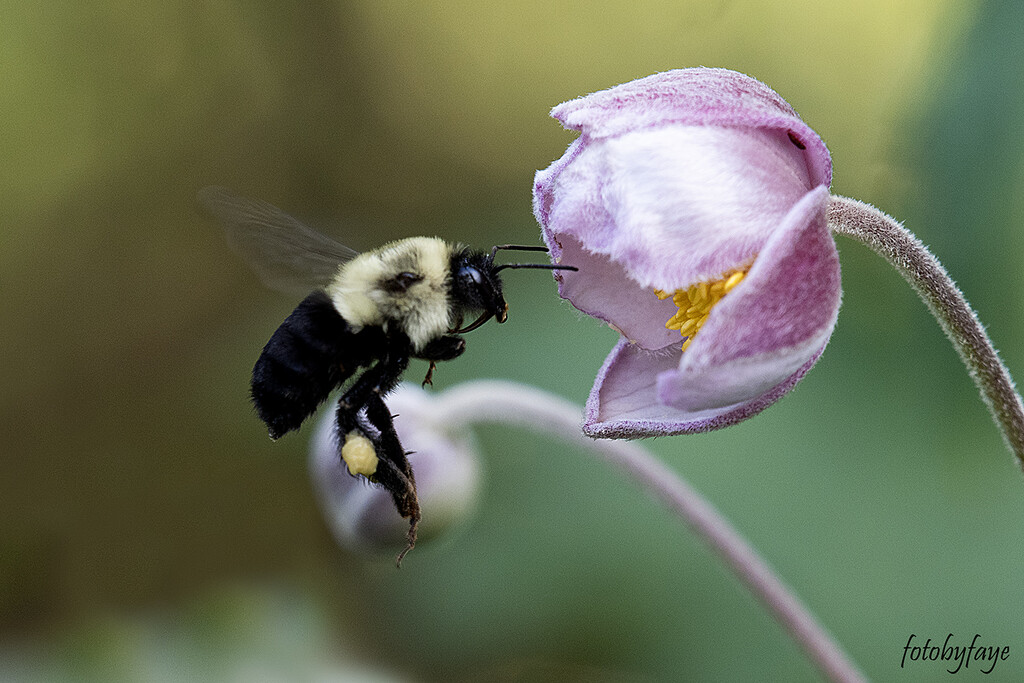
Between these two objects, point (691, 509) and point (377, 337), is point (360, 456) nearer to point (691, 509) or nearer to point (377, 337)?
point (377, 337)

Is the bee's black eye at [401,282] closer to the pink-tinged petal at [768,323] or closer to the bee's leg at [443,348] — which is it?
the bee's leg at [443,348]

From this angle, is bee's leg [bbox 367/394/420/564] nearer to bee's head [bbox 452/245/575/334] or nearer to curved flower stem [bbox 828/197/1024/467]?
bee's head [bbox 452/245/575/334]

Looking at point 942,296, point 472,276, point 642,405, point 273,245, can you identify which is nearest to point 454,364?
point 273,245

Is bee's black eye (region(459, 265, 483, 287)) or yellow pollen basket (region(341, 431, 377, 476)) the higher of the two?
bee's black eye (region(459, 265, 483, 287))

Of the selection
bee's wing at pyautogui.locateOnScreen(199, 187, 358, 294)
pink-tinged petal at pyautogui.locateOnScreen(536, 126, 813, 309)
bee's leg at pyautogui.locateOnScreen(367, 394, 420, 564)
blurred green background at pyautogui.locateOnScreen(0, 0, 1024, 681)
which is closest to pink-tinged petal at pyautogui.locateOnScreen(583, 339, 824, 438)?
pink-tinged petal at pyautogui.locateOnScreen(536, 126, 813, 309)

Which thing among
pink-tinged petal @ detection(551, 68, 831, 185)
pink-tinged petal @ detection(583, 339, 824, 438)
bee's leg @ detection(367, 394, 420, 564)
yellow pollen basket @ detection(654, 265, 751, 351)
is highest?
pink-tinged petal @ detection(551, 68, 831, 185)

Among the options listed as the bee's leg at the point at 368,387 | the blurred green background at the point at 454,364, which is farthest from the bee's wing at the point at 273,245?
the blurred green background at the point at 454,364

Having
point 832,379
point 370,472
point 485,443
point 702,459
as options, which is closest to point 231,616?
point 485,443
